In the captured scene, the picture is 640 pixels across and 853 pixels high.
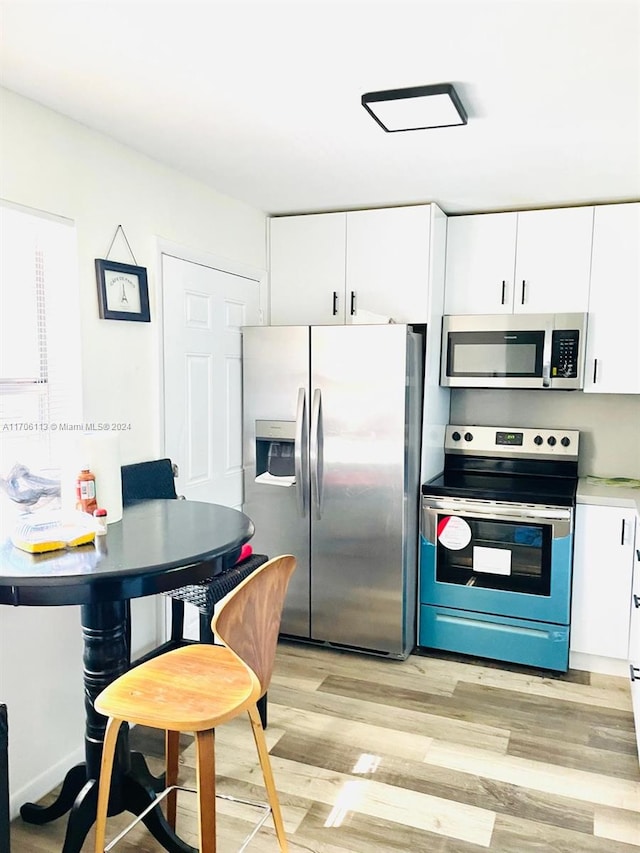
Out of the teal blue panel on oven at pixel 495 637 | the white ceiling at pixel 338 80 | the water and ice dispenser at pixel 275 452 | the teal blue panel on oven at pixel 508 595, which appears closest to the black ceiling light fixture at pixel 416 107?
the white ceiling at pixel 338 80

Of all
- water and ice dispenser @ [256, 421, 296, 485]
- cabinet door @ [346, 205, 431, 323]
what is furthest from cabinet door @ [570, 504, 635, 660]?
water and ice dispenser @ [256, 421, 296, 485]

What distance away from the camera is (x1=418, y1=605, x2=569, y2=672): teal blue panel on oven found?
10.6 feet

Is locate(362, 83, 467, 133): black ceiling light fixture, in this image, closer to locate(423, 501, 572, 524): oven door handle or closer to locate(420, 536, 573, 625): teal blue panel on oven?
locate(423, 501, 572, 524): oven door handle

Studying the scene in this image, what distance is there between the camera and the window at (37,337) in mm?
2262

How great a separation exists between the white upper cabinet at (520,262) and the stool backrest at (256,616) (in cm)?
218

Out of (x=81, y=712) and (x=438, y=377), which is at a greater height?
(x=438, y=377)

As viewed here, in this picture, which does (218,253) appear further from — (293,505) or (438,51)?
(438,51)

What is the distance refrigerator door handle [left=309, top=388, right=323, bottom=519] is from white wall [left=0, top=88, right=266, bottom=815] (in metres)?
0.80

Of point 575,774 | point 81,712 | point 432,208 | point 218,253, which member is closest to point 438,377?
point 432,208

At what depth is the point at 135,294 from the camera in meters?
2.70

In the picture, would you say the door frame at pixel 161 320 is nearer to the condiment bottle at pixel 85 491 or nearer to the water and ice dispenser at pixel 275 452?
the water and ice dispenser at pixel 275 452

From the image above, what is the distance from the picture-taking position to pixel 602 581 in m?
3.19

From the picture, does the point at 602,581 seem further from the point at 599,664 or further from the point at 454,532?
the point at 454,532

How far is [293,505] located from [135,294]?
135cm
